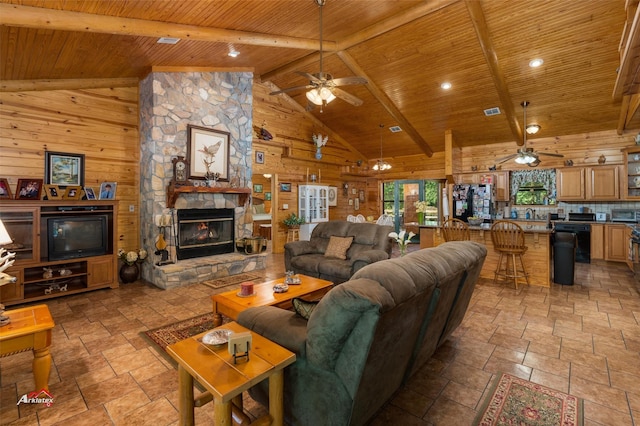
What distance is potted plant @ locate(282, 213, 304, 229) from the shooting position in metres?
8.00

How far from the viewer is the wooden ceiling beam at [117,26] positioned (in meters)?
2.87

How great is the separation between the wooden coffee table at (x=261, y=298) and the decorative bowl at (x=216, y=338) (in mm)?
942

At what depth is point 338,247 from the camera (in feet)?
15.4

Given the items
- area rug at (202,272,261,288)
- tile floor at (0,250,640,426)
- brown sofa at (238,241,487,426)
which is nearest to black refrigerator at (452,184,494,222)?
tile floor at (0,250,640,426)

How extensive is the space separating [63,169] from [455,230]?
633cm

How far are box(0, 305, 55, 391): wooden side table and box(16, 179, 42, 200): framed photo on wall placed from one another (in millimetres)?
2788

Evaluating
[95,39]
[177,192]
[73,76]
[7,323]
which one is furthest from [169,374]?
[73,76]

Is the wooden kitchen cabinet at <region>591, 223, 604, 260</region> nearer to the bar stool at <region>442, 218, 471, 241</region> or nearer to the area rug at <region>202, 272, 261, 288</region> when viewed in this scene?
the bar stool at <region>442, 218, 471, 241</region>

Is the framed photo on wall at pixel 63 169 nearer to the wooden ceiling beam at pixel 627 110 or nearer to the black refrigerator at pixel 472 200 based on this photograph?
the black refrigerator at pixel 472 200

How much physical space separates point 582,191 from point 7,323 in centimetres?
976

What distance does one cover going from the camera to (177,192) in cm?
493

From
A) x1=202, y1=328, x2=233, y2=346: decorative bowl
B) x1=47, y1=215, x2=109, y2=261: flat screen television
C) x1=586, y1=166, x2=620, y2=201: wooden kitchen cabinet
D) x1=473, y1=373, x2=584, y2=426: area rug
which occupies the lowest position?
x1=473, y1=373, x2=584, y2=426: area rug

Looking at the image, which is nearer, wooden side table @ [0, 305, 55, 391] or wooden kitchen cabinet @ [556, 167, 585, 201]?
wooden side table @ [0, 305, 55, 391]

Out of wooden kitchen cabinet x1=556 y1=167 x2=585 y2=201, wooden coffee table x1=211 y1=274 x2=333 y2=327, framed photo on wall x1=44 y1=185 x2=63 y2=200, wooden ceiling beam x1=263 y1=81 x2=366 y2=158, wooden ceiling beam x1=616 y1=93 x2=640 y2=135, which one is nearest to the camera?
wooden coffee table x1=211 y1=274 x2=333 y2=327
